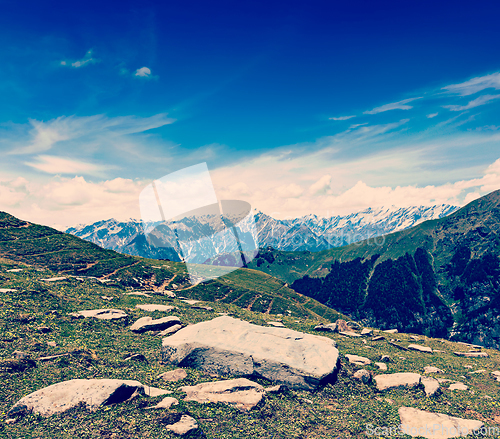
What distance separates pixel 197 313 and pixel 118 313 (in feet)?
41.7

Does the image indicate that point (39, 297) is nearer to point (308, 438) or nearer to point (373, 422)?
point (308, 438)

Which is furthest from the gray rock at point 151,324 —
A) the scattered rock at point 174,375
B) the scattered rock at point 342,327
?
the scattered rock at point 342,327

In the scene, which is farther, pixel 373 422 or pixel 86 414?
pixel 373 422

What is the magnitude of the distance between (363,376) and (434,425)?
8039 millimetres

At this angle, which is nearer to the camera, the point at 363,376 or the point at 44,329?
the point at 363,376

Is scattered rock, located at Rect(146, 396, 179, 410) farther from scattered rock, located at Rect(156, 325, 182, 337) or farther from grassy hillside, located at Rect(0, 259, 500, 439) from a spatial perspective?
scattered rock, located at Rect(156, 325, 182, 337)

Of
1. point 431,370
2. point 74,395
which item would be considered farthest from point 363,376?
point 74,395

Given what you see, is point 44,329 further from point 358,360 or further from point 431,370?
point 431,370

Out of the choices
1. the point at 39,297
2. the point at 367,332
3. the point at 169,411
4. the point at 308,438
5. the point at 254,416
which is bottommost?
the point at 367,332

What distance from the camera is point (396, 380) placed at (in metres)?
27.3

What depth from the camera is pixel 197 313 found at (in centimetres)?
4519

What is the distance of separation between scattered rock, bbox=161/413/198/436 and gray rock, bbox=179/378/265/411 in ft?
8.55

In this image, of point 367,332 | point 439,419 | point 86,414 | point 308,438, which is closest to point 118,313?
point 86,414

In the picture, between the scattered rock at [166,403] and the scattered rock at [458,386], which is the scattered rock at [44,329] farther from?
the scattered rock at [458,386]
